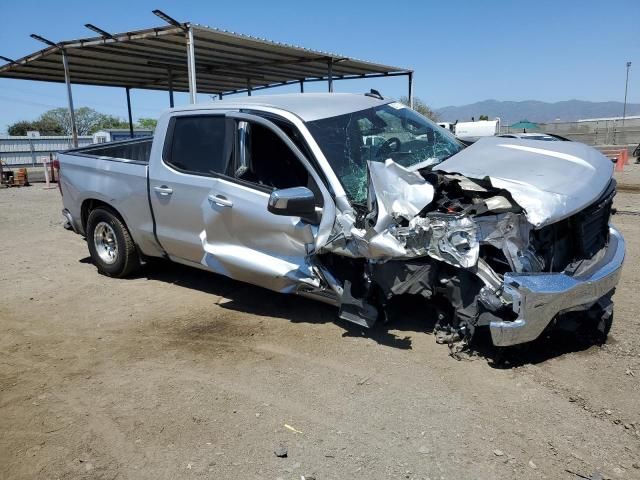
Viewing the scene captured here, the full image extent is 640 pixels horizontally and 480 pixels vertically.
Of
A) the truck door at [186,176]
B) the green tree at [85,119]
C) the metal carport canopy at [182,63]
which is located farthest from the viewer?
the green tree at [85,119]

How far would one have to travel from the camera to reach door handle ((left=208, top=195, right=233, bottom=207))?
4.48 metres

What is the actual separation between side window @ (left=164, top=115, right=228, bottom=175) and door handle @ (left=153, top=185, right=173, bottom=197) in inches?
9.1

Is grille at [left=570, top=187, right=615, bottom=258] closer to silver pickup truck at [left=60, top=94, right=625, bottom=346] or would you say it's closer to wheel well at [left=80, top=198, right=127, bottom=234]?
silver pickup truck at [left=60, top=94, right=625, bottom=346]

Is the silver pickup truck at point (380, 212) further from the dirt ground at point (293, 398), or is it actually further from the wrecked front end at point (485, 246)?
the dirt ground at point (293, 398)

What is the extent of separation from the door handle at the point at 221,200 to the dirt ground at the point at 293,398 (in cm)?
108

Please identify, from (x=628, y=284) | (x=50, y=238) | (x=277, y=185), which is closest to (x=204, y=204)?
(x=277, y=185)

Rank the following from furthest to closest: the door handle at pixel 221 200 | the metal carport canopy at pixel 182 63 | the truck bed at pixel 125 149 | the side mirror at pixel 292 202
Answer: the metal carport canopy at pixel 182 63 < the truck bed at pixel 125 149 < the door handle at pixel 221 200 < the side mirror at pixel 292 202

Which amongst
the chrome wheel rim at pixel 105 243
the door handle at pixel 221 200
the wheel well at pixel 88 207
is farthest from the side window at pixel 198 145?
the chrome wheel rim at pixel 105 243

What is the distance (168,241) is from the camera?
520cm

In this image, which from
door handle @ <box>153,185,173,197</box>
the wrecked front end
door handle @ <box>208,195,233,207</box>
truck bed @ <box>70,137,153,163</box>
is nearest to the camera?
the wrecked front end

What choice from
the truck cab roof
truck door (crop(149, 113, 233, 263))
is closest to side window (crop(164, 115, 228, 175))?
truck door (crop(149, 113, 233, 263))

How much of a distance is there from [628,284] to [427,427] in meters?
3.45

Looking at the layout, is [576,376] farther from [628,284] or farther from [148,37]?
[148,37]

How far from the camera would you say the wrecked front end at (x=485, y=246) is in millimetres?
3291
